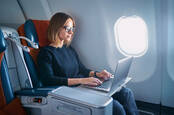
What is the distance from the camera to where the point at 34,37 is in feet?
5.59

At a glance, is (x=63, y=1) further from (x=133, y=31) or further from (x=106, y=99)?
(x=106, y=99)

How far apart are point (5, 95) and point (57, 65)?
52cm

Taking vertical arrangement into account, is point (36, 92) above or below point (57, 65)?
below

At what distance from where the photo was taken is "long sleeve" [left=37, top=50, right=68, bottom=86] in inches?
59.3

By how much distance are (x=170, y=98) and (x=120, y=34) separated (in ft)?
3.02

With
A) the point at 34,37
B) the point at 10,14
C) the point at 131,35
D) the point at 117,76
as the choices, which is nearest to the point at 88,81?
the point at 117,76

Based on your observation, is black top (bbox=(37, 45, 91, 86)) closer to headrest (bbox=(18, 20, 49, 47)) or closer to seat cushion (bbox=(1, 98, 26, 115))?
headrest (bbox=(18, 20, 49, 47))

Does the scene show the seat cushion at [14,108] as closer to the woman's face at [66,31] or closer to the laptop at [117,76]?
the laptop at [117,76]

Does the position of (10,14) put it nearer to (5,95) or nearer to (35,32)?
(35,32)

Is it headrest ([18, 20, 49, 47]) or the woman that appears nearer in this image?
the woman

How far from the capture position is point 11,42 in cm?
152

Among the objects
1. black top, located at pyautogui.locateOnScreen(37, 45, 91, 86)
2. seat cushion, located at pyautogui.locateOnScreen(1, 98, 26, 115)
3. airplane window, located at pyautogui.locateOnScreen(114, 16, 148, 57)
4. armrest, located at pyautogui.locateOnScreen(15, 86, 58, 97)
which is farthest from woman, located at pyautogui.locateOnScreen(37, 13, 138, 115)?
airplane window, located at pyautogui.locateOnScreen(114, 16, 148, 57)

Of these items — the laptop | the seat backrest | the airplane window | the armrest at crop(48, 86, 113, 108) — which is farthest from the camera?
the airplane window

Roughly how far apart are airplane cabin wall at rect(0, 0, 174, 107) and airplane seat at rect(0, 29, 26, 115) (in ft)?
2.37
